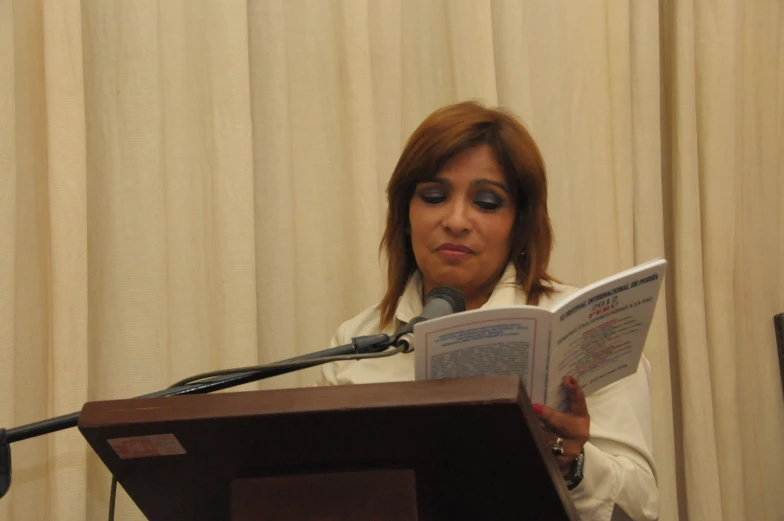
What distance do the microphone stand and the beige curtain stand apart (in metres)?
0.68

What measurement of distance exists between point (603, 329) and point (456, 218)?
18.5 inches

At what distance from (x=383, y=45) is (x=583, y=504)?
1274 mm

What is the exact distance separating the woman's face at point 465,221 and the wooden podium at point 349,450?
0.64 m

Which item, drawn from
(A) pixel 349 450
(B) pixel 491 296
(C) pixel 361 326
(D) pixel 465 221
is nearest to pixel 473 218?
(D) pixel 465 221

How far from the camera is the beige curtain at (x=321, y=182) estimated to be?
5.62ft

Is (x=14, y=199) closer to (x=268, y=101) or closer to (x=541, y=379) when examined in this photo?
(x=268, y=101)

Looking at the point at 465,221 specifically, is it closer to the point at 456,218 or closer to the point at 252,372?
the point at 456,218

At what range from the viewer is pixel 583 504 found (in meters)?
1.26

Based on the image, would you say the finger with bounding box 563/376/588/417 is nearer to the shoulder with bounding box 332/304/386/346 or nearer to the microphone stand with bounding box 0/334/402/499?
the microphone stand with bounding box 0/334/402/499

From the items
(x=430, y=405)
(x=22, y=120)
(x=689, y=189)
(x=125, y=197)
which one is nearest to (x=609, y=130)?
(x=689, y=189)

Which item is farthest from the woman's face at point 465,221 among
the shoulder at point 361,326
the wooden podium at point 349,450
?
the wooden podium at point 349,450

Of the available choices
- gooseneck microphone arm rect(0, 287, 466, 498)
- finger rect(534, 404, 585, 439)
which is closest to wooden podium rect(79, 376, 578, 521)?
gooseneck microphone arm rect(0, 287, 466, 498)

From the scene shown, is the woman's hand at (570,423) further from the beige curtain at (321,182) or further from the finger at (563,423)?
the beige curtain at (321,182)

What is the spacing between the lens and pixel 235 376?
995 mm
